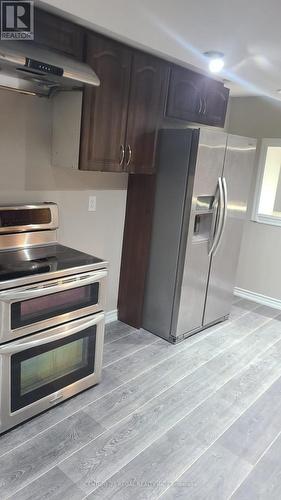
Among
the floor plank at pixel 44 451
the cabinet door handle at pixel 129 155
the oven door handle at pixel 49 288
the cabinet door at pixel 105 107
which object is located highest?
the cabinet door at pixel 105 107

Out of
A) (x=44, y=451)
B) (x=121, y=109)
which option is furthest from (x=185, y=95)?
(x=44, y=451)

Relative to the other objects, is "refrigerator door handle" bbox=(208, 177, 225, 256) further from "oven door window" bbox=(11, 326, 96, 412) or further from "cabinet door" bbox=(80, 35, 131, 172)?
"oven door window" bbox=(11, 326, 96, 412)

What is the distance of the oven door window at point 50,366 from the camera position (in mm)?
1983

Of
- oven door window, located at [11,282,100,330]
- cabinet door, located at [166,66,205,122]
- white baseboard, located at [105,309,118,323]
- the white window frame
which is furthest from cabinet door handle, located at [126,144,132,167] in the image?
the white window frame

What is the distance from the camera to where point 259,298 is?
14.1 ft

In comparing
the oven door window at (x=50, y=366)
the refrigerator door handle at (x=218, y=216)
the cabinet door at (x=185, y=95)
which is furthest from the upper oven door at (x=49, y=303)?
the cabinet door at (x=185, y=95)

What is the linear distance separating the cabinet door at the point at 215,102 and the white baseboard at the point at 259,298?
6.61 feet

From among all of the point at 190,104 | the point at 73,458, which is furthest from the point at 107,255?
the point at 73,458

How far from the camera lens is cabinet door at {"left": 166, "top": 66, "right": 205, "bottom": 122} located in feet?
9.32

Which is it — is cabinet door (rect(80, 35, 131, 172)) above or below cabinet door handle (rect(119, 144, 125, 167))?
above

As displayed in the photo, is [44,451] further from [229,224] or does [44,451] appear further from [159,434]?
[229,224]

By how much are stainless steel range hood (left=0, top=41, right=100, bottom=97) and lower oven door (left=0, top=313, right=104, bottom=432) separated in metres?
1.34

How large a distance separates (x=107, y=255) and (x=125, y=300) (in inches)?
18.7

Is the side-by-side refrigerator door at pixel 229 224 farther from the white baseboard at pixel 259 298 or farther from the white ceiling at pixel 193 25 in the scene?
the white baseboard at pixel 259 298
